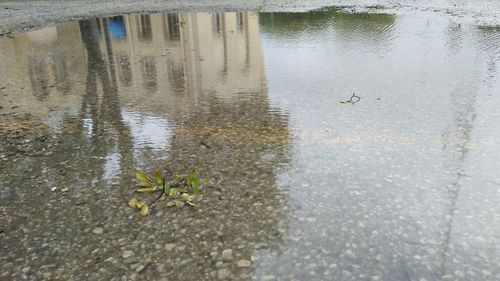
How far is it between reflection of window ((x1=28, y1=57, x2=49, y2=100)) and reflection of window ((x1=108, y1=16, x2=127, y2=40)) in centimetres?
254

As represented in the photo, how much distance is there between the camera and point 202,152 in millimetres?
3607

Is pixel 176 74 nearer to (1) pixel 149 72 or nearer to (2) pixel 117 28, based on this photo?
(1) pixel 149 72

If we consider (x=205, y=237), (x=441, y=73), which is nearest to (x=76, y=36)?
(x=441, y=73)

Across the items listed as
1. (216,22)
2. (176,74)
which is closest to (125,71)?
(176,74)

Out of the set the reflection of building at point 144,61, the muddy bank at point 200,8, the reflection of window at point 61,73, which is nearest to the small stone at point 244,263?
the reflection of building at point 144,61

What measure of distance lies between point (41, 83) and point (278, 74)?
3220mm

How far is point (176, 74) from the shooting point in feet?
19.9

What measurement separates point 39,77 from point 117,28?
4.90 meters

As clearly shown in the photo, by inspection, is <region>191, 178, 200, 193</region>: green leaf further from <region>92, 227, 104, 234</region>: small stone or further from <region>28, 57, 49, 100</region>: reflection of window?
<region>28, 57, 49, 100</region>: reflection of window

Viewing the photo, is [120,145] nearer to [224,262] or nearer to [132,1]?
[224,262]

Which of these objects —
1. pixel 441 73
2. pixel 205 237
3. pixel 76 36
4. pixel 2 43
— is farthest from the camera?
pixel 76 36

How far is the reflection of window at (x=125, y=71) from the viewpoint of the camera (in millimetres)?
5848

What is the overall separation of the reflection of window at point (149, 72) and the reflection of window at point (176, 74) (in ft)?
0.74

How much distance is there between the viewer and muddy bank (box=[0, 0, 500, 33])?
1086 centimetres
